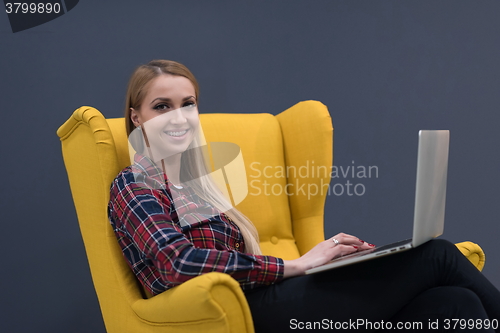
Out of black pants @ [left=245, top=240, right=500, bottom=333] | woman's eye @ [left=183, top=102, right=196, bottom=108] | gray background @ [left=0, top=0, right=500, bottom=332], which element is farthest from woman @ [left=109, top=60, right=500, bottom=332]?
gray background @ [left=0, top=0, right=500, bottom=332]

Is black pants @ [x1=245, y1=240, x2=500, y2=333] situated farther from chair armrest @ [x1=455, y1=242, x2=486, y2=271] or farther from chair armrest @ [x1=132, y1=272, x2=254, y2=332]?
chair armrest @ [x1=455, y1=242, x2=486, y2=271]

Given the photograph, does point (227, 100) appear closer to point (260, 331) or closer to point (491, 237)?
point (260, 331)

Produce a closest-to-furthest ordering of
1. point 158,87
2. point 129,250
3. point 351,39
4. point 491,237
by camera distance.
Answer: point 129,250 → point 158,87 → point 351,39 → point 491,237

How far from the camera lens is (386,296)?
3.87 ft

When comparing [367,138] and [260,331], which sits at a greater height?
[367,138]

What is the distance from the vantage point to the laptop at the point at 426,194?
1.06 m

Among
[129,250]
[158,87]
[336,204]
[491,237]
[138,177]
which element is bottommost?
[491,237]

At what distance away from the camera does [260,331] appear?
1193 millimetres

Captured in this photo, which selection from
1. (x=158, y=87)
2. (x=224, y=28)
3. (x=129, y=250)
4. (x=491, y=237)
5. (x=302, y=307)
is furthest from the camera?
(x=491, y=237)

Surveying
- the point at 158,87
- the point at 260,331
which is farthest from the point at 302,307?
the point at 158,87

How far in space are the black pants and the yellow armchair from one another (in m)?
0.12

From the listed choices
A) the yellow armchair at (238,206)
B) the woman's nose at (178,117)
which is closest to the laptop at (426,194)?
the yellow armchair at (238,206)

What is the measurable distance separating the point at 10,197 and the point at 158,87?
0.87 metres

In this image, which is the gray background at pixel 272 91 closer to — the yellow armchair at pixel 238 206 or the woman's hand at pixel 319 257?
the yellow armchair at pixel 238 206
